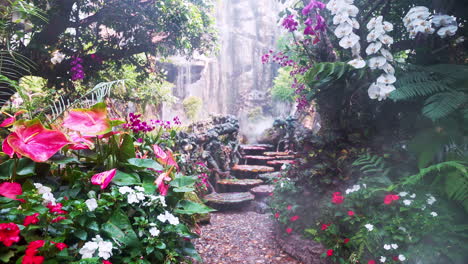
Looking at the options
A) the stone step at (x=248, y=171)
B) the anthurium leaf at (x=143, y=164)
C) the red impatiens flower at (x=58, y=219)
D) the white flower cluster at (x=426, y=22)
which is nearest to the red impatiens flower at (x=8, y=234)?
the red impatiens flower at (x=58, y=219)

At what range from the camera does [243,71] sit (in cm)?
1339

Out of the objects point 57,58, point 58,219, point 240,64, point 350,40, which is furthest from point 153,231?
point 240,64

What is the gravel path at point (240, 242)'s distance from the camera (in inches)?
88.8

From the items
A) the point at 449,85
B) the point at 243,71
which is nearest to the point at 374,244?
the point at 449,85

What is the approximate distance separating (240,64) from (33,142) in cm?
1283

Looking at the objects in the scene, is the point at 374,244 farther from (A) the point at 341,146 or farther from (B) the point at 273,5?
(B) the point at 273,5

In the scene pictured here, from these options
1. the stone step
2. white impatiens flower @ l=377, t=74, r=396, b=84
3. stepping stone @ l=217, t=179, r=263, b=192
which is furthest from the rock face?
white impatiens flower @ l=377, t=74, r=396, b=84

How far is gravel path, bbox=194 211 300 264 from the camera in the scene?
7.40 feet

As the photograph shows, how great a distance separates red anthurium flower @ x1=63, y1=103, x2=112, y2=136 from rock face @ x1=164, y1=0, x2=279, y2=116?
10357mm

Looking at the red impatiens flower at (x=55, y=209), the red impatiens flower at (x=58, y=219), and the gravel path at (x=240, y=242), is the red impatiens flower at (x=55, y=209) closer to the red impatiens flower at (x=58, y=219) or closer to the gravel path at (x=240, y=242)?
the red impatiens flower at (x=58, y=219)

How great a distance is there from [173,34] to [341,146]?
273 cm

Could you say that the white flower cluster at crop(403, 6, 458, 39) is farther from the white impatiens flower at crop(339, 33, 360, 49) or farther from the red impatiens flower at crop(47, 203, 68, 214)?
the red impatiens flower at crop(47, 203, 68, 214)

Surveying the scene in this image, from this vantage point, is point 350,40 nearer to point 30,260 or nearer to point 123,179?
point 123,179

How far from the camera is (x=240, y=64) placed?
13484mm
